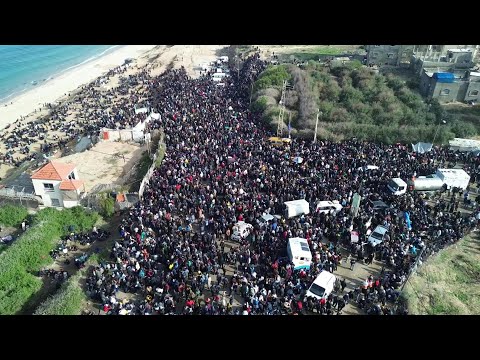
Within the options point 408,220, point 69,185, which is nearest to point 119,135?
point 69,185

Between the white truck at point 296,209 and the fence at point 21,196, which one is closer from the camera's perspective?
the white truck at point 296,209

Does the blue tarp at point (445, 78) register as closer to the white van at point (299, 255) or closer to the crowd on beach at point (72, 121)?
the white van at point (299, 255)

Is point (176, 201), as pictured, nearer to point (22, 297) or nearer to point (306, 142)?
point (22, 297)

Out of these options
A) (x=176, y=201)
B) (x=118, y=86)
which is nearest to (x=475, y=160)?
(x=176, y=201)

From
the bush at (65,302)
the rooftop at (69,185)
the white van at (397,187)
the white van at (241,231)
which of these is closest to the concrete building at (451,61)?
the white van at (397,187)

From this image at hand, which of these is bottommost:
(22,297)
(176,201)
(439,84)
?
(22,297)

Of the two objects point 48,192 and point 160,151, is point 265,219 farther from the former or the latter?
point 48,192
